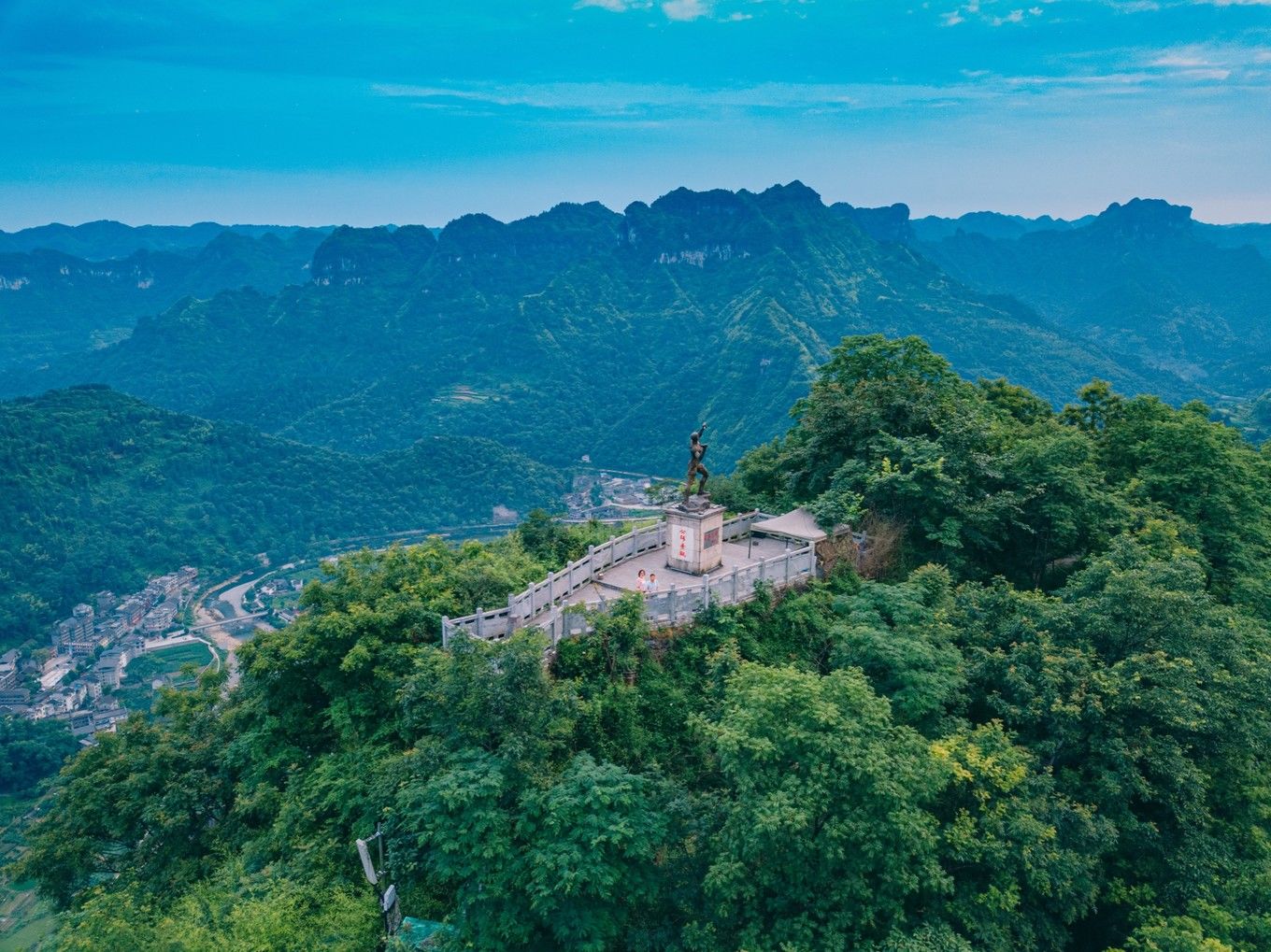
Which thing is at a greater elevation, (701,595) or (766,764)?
(701,595)

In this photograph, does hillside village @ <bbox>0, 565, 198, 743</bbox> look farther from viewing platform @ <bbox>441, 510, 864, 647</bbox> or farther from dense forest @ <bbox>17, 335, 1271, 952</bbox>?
viewing platform @ <bbox>441, 510, 864, 647</bbox>

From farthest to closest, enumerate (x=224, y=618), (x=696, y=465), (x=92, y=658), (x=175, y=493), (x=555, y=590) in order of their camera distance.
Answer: (x=175, y=493)
(x=224, y=618)
(x=92, y=658)
(x=696, y=465)
(x=555, y=590)

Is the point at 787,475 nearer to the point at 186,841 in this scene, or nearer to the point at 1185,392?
the point at 186,841

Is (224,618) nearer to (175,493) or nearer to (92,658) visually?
(92,658)

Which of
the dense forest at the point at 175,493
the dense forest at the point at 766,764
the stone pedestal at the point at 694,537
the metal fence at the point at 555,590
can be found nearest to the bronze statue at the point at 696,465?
the stone pedestal at the point at 694,537

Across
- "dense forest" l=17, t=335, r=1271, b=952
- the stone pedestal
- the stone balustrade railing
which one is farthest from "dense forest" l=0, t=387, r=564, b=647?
the stone balustrade railing

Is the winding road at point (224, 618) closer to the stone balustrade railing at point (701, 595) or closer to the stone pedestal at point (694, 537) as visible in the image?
the stone pedestal at point (694, 537)

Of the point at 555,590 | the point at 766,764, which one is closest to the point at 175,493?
the point at 555,590

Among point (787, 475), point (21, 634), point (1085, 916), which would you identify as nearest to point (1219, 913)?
point (1085, 916)
